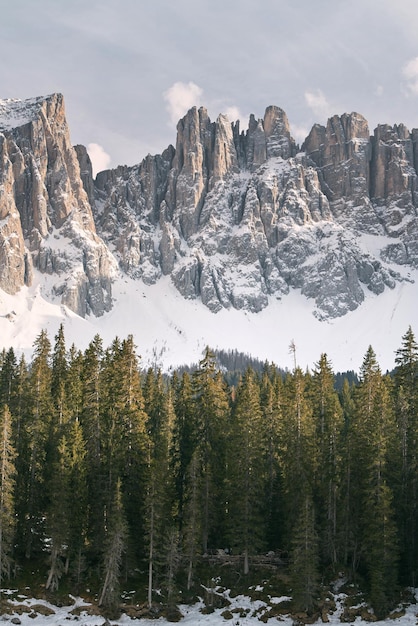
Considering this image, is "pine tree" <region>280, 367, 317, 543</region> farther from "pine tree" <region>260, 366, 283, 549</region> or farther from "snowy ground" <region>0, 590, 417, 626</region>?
"snowy ground" <region>0, 590, 417, 626</region>

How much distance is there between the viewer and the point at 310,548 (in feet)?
161

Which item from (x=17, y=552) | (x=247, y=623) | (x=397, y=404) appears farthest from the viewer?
(x=397, y=404)

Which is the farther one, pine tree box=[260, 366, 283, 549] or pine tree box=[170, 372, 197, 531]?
pine tree box=[170, 372, 197, 531]

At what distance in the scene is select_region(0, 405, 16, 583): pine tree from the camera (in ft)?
164

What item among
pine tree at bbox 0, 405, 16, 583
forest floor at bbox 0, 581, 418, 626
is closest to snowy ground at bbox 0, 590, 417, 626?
forest floor at bbox 0, 581, 418, 626

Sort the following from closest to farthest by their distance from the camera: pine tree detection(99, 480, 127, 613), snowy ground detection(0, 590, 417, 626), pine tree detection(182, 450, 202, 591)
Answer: snowy ground detection(0, 590, 417, 626) → pine tree detection(99, 480, 127, 613) → pine tree detection(182, 450, 202, 591)

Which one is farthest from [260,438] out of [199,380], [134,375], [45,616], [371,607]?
[45,616]

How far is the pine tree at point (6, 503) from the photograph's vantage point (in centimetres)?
5000

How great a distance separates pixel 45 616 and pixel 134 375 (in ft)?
68.8

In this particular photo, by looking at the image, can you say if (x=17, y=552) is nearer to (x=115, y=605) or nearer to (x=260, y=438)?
(x=115, y=605)

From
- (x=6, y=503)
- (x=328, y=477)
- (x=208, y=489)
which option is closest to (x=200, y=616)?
(x=208, y=489)

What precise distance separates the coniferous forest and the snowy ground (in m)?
1.58

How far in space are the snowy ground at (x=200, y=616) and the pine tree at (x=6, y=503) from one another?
10.8ft

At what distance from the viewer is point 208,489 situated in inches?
2302
